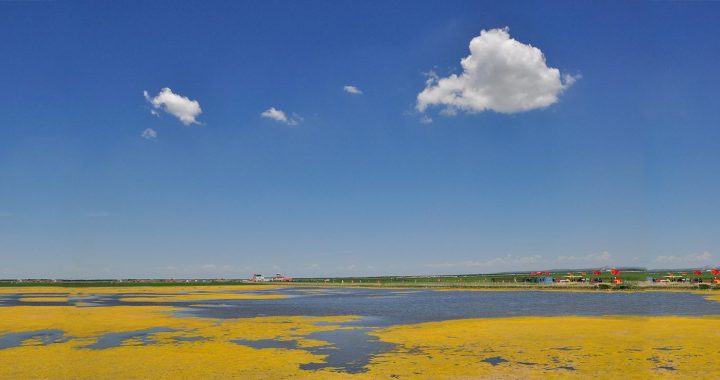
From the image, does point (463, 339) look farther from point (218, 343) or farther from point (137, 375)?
point (137, 375)

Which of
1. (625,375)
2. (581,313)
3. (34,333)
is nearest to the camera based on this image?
(625,375)

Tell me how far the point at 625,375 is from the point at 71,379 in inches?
951

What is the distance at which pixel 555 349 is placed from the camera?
2895cm

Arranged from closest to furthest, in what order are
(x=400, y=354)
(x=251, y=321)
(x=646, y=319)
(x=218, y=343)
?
(x=400, y=354) → (x=218, y=343) → (x=646, y=319) → (x=251, y=321)

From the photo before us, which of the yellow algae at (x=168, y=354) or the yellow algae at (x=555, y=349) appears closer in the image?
the yellow algae at (x=555, y=349)

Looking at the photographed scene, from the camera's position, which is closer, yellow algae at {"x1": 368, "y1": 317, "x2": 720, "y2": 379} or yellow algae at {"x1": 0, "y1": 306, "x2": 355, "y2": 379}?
yellow algae at {"x1": 368, "y1": 317, "x2": 720, "y2": 379}

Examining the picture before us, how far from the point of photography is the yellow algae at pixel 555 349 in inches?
914

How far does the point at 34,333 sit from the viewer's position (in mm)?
38594

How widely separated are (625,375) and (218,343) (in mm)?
23047

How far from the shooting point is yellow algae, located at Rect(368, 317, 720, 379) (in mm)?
23203

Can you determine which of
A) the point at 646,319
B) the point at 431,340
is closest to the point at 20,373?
the point at 431,340

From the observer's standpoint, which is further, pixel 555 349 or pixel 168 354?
pixel 555 349

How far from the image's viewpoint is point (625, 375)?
22.2 metres

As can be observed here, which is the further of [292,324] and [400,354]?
[292,324]
